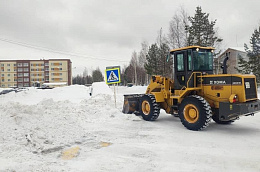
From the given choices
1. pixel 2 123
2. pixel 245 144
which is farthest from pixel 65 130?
pixel 245 144

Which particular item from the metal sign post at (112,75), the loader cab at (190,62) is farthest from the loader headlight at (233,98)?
the metal sign post at (112,75)

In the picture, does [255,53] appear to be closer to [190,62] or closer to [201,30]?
[201,30]

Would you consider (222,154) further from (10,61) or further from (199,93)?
(10,61)

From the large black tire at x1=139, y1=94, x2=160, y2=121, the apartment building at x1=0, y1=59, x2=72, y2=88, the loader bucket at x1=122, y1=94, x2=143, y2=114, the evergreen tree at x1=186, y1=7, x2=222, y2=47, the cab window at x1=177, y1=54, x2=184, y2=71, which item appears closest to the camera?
the cab window at x1=177, y1=54, x2=184, y2=71

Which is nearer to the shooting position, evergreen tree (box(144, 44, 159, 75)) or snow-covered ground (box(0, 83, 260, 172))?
snow-covered ground (box(0, 83, 260, 172))

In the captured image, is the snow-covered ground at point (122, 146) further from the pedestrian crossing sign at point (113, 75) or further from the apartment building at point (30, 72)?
the apartment building at point (30, 72)

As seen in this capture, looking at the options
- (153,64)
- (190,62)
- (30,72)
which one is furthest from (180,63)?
(30,72)

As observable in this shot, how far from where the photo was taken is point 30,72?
99.2 metres

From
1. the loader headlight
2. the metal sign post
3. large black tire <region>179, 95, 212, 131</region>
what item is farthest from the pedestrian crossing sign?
the loader headlight

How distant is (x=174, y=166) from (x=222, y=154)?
1.50 meters

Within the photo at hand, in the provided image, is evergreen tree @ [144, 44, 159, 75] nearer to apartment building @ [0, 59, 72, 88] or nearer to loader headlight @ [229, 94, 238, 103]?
loader headlight @ [229, 94, 238, 103]

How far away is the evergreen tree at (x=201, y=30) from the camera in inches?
1225

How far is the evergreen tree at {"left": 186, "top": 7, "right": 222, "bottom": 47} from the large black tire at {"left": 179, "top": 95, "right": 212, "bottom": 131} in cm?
2404

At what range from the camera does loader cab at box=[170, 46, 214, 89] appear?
8.91 meters
